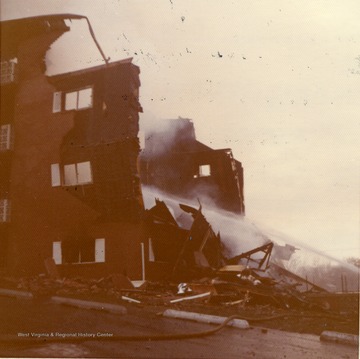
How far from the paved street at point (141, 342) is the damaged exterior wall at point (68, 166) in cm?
43

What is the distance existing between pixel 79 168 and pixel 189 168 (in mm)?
1018

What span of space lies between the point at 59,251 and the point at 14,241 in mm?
566

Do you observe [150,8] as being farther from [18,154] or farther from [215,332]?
[215,332]

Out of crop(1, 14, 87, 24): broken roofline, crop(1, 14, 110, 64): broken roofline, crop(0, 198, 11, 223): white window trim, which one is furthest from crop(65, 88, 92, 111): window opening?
crop(0, 198, 11, 223): white window trim

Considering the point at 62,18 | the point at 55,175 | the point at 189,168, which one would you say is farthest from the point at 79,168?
the point at 62,18

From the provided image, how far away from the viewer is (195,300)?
14.1 feet

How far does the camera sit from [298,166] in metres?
4.36

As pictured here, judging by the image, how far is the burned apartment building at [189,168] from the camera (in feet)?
14.5

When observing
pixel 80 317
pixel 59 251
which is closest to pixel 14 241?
pixel 59 251

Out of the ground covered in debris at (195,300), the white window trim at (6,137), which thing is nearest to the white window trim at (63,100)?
the white window trim at (6,137)

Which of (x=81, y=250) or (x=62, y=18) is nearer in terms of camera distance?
(x=81, y=250)

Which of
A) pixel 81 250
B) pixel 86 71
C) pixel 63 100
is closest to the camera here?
pixel 81 250

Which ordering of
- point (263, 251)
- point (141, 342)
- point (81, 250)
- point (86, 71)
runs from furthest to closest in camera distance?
point (86, 71) → point (81, 250) → point (263, 251) → point (141, 342)

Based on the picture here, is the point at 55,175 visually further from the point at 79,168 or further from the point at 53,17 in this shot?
the point at 53,17
